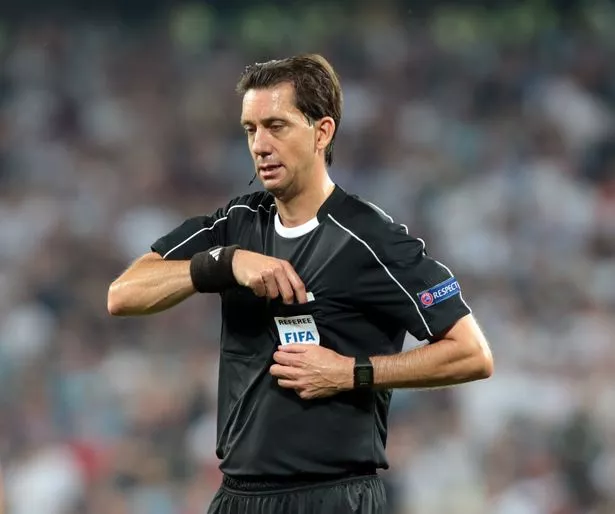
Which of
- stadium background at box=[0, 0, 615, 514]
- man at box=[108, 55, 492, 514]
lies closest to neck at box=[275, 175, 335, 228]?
man at box=[108, 55, 492, 514]

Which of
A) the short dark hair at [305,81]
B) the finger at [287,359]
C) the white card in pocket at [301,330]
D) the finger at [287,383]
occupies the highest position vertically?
the short dark hair at [305,81]

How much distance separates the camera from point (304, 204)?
10.9 feet

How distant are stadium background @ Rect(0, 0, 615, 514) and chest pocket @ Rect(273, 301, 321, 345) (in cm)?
420

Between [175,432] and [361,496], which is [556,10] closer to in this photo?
[175,432]

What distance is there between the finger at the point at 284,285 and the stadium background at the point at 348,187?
14.4 feet

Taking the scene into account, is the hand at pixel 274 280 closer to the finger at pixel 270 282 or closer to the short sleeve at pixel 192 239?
the finger at pixel 270 282

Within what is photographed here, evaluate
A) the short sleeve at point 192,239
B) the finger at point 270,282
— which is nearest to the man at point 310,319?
the finger at point 270,282

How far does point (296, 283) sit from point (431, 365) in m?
0.44

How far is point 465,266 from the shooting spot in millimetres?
8281

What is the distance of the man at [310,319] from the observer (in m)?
3.16

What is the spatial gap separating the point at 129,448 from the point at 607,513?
3.09 metres

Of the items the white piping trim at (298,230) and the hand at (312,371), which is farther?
the white piping trim at (298,230)

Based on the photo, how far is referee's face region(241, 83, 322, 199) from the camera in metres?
3.26

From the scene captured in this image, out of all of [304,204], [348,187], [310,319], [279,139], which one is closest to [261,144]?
[279,139]
